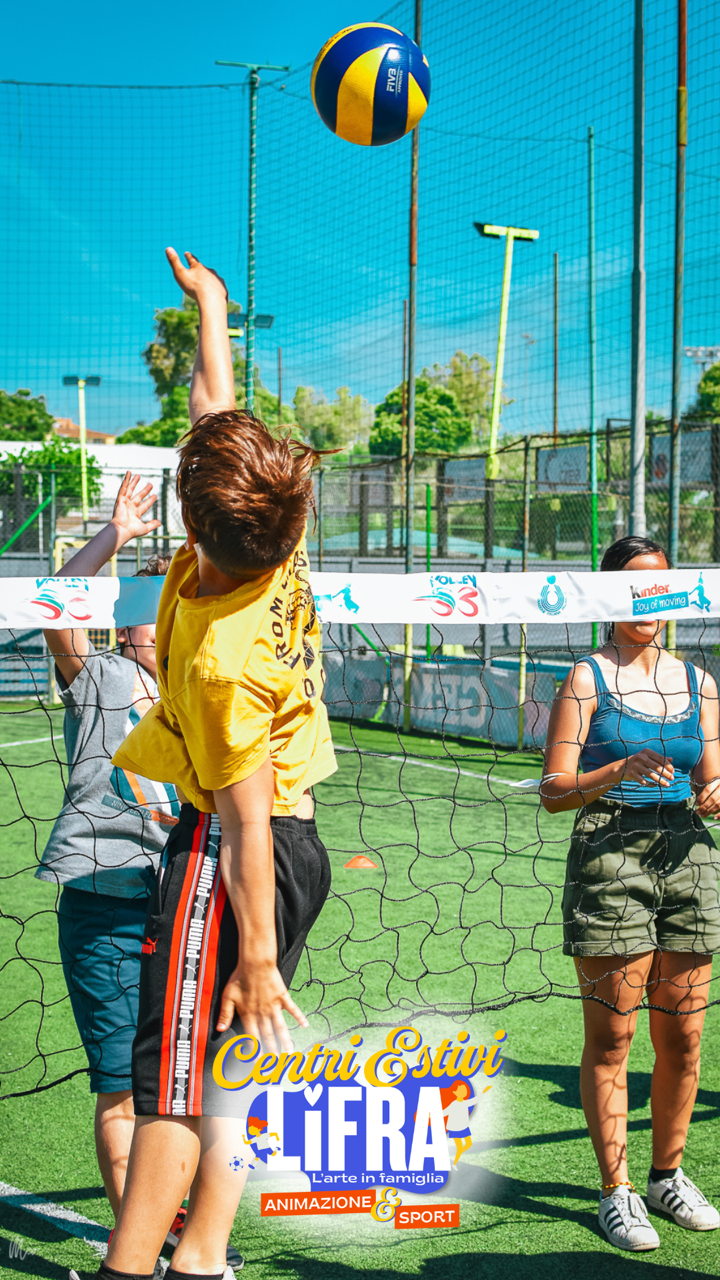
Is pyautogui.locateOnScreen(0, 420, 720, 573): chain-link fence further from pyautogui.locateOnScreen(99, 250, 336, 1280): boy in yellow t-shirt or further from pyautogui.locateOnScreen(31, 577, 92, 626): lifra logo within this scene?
pyautogui.locateOnScreen(99, 250, 336, 1280): boy in yellow t-shirt

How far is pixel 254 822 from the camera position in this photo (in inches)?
62.0

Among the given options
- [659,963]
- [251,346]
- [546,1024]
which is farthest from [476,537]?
[659,963]

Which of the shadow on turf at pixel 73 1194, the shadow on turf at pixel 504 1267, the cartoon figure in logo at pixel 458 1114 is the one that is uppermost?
the cartoon figure in logo at pixel 458 1114

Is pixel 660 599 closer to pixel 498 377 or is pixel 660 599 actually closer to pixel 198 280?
pixel 198 280

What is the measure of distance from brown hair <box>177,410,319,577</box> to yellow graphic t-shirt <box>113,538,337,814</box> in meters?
0.09

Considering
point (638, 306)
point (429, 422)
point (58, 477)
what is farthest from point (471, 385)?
point (638, 306)

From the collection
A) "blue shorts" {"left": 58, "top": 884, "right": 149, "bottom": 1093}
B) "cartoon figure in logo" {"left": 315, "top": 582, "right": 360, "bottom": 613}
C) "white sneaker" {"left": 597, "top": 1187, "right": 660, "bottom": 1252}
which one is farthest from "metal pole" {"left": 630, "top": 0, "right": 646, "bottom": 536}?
"blue shorts" {"left": 58, "top": 884, "right": 149, "bottom": 1093}

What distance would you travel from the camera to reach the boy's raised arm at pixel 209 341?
6.57ft

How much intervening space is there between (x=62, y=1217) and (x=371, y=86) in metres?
4.77

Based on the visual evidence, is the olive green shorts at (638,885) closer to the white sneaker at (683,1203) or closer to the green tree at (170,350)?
the white sneaker at (683,1203)

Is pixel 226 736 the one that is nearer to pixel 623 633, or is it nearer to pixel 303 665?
pixel 303 665

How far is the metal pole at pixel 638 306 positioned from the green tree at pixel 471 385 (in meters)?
44.9

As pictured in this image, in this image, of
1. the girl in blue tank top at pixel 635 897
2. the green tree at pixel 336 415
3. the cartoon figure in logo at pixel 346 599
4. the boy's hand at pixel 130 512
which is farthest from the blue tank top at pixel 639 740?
the green tree at pixel 336 415

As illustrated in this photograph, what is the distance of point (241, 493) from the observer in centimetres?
151
